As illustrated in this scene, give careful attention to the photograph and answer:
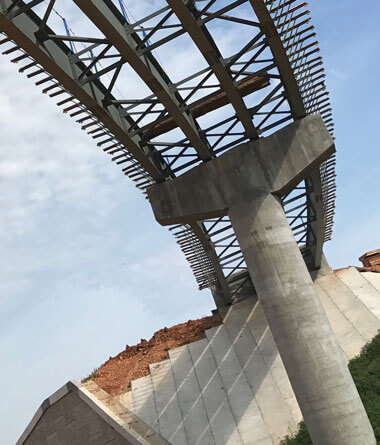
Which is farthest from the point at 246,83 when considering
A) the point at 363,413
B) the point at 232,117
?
the point at 363,413

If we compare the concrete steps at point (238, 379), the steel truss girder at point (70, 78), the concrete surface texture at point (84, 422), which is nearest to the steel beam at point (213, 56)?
the steel truss girder at point (70, 78)

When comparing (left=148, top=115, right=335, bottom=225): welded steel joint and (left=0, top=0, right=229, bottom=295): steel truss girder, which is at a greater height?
(left=0, top=0, right=229, bottom=295): steel truss girder

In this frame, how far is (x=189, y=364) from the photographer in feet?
79.2

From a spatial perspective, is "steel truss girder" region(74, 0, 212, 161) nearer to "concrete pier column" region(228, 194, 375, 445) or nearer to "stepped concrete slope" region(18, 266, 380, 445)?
"concrete pier column" region(228, 194, 375, 445)

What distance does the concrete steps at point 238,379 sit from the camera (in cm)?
2089

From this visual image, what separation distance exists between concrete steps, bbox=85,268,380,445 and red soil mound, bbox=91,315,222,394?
46cm

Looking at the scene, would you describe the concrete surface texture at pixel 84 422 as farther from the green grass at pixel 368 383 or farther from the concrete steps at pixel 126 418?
the green grass at pixel 368 383

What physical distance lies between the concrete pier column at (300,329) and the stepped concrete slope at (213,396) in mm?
6558

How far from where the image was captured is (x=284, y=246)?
15398 mm

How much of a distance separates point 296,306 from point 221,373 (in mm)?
9402

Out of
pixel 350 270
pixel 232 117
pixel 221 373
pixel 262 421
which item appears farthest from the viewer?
pixel 350 270

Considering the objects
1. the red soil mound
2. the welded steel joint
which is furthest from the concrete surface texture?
the welded steel joint

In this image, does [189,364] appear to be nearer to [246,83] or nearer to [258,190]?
[258,190]

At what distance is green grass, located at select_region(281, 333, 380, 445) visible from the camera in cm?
1698
